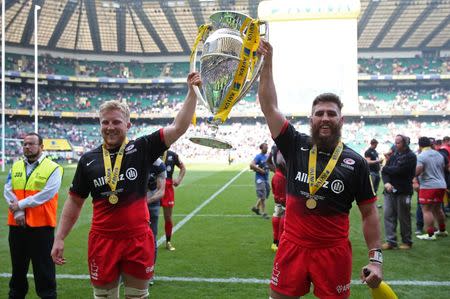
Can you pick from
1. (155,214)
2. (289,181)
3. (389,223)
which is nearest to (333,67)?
(389,223)

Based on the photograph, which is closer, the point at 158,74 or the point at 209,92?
the point at 209,92

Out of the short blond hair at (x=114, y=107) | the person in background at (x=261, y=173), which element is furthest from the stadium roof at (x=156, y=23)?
the short blond hair at (x=114, y=107)

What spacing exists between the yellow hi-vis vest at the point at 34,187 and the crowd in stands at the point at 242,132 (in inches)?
1615

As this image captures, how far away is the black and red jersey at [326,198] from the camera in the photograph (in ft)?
9.74

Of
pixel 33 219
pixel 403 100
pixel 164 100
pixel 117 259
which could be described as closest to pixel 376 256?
pixel 117 259

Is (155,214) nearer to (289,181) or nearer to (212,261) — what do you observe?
(212,261)

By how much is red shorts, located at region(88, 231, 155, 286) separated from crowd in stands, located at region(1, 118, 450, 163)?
140 feet

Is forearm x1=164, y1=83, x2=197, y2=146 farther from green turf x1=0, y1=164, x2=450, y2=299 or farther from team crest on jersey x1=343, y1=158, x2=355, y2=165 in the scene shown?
green turf x1=0, y1=164, x2=450, y2=299

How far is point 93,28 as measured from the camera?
167 ft

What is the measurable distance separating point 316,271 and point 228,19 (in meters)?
1.77

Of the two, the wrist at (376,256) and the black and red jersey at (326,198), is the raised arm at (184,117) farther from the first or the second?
the wrist at (376,256)

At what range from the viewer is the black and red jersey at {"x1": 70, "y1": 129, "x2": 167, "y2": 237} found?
3264 mm

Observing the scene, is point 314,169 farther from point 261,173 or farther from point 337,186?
point 261,173

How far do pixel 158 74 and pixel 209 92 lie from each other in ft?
187
